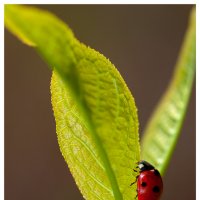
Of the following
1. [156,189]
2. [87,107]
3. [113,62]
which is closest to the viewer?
[87,107]

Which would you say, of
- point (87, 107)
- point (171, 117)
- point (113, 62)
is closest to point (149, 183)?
point (171, 117)

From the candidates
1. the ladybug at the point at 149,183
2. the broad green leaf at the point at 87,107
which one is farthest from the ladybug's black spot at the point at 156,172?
the broad green leaf at the point at 87,107

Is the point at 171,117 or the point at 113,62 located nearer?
the point at 171,117

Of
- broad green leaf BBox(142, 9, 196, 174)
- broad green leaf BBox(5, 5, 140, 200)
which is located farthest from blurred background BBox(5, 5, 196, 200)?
broad green leaf BBox(5, 5, 140, 200)

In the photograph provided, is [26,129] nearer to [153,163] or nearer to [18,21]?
Answer: [153,163]

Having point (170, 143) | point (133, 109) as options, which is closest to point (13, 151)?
point (170, 143)

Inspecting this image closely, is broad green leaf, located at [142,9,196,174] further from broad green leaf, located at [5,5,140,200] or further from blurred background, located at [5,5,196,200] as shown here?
blurred background, located at [5,5,196,200]

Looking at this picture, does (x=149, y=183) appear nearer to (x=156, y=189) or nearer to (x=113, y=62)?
(x=156, y=189)
